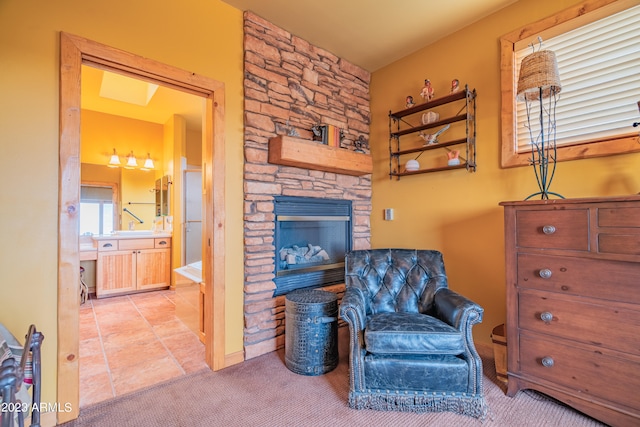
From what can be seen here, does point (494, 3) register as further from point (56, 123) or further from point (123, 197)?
point (123, 197)

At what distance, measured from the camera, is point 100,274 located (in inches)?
165

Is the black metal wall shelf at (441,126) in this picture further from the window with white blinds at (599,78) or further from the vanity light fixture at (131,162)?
the vanity light fixture at (131,162)

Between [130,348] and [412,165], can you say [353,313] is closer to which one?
[412,165]

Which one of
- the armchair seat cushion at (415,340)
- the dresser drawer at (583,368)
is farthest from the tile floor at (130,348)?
the dresser drawer at (583,368)

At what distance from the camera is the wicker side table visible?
2148 millimetres

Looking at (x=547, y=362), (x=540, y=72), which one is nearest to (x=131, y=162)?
(x=540, y=72)

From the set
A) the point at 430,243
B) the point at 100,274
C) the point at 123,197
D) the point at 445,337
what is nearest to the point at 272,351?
the point at 445,337

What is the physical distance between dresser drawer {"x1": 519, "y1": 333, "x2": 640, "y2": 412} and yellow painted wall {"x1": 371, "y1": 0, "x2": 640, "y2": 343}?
0.65m

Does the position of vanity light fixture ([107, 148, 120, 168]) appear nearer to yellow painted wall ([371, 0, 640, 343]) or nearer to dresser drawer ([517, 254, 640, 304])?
yellow painted wall ([371, 0, 640, 343])

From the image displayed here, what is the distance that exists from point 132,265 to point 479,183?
15.7 ft

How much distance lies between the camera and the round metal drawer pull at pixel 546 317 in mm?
1693

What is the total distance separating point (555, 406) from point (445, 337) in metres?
0.80

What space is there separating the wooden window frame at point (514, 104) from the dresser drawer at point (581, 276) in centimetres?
85

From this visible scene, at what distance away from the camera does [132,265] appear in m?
4.46
